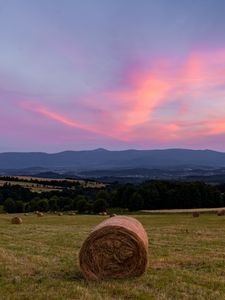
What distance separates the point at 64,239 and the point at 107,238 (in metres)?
9.20

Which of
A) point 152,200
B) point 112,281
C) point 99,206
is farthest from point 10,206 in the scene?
point 112,281

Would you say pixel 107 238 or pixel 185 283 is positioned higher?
pixel 107 238

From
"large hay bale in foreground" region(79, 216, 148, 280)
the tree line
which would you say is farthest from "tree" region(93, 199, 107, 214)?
"large hay bale in foreground" region(79, 216, 148, 280)

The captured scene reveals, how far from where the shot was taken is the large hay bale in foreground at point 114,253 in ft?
41.1

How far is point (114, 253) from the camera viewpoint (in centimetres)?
1294

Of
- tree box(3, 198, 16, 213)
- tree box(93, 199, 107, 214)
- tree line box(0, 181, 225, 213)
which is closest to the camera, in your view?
tree box(93, 199, 107, 214)

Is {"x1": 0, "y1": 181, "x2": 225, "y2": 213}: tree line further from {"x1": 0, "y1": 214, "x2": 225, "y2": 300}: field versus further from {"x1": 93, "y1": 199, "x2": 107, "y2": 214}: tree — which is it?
{"x1": 0, "y1": 214, "x2": 225, "y2": 300}: field

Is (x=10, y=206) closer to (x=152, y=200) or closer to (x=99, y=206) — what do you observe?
(x=99, y=206)

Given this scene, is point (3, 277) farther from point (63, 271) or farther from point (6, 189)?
point (6, 189)

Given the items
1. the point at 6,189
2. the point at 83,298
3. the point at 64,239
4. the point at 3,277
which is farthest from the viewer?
the point at 6,189

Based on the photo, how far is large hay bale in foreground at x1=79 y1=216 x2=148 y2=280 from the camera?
12.5 metres

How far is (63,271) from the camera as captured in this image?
13102mm

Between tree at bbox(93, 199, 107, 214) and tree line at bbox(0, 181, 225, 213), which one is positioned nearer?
tree at bbox(93, 199, 107, 214)

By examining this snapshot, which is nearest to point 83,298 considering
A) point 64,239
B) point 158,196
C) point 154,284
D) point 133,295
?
point 133,295
